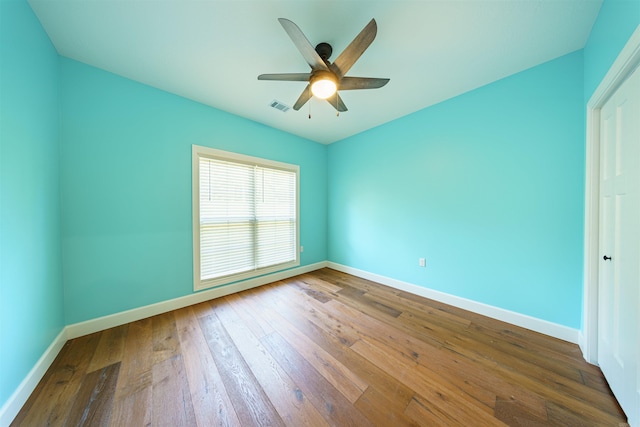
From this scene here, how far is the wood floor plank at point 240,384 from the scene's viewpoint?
1123 mm

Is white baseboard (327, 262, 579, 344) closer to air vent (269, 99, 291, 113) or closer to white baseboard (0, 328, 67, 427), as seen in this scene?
air vent (269, 99, 291, 113)

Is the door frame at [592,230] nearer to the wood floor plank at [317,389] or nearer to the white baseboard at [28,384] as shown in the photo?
the wood floor plank at [317,389]

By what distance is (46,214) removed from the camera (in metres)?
1.55

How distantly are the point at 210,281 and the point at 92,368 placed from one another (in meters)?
1.19

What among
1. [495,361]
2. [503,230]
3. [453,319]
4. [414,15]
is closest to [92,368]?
[495,361]

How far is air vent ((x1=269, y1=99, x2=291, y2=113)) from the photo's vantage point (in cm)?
248

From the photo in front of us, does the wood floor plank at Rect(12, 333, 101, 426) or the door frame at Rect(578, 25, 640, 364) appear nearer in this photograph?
the wood floor plank at Rect(12, 333, 101, 426)

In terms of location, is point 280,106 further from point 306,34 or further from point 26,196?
point 26,196

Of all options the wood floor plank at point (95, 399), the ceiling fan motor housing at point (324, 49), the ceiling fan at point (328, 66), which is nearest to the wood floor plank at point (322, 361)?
the wood floor plank at point (95, 399)

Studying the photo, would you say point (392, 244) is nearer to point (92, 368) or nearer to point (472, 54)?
point (472, 54)

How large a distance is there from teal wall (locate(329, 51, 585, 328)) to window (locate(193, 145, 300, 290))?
1445 mm

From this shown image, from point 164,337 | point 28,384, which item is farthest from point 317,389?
point 28,384

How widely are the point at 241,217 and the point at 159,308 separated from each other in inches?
54.6

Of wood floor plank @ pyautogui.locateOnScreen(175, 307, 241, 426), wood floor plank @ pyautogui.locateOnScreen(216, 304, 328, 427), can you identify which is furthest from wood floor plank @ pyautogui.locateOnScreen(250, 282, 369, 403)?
wood floor plank @ pyautogui.locateOnScreen(175, 307, 241, 426)
